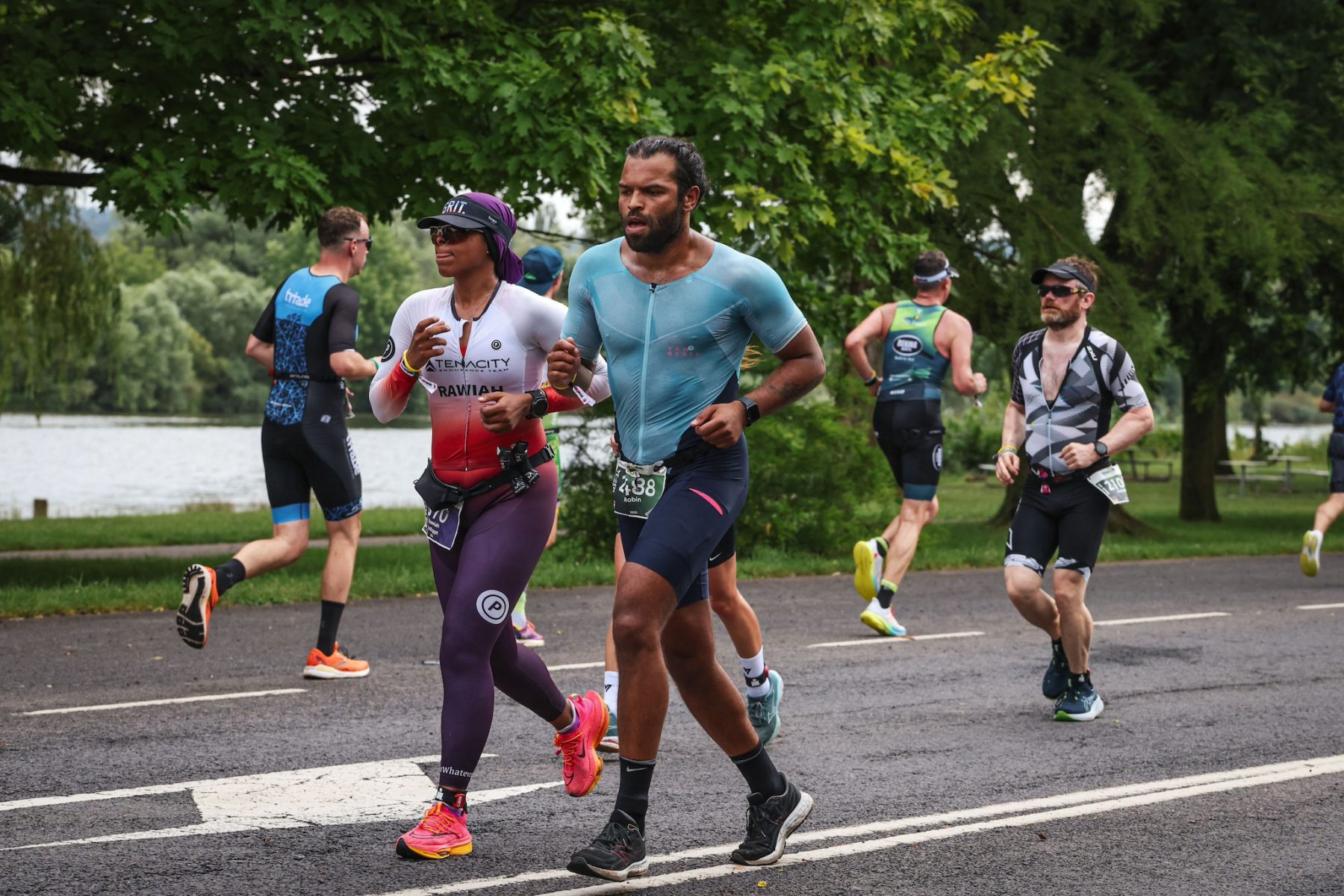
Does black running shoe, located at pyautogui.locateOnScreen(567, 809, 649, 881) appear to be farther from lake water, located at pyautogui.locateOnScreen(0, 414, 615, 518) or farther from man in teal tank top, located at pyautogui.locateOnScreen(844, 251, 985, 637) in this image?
lake water, located at pyautogui.locateOnScreen(0, 414, 615, 518)

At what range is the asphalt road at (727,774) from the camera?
15.3 feet

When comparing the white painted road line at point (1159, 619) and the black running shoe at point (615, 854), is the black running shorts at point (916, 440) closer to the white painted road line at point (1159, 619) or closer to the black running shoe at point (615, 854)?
the white painted road line at point (1159, 619)

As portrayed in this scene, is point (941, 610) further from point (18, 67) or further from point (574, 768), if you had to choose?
point (18, 67)

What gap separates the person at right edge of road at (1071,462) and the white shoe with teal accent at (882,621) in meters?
2.54

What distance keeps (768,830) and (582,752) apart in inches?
33.0

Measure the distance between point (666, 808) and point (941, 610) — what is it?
6.44m

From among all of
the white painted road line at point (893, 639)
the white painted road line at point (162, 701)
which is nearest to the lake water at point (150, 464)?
the white painted road line at point (893, 639)

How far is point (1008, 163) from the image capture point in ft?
64.2

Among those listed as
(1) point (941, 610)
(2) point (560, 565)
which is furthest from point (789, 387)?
(2) point (560, 565)

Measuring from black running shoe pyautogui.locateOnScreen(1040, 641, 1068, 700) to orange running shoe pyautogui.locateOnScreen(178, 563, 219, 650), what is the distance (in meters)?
4.13

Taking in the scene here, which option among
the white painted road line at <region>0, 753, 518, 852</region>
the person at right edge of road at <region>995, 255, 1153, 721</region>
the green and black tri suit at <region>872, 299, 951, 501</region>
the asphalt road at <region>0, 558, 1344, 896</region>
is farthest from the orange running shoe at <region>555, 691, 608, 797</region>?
→ the green and black tri suit at <region>872, 299, 951, 501</region>

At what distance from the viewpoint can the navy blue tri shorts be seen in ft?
14.8

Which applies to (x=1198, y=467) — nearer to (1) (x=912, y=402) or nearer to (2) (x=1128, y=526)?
(2) (x=1128, y=526)

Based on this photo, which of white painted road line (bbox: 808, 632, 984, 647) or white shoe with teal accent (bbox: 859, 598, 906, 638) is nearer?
white painted road line (bbox: 808, 632, 984, 647)
